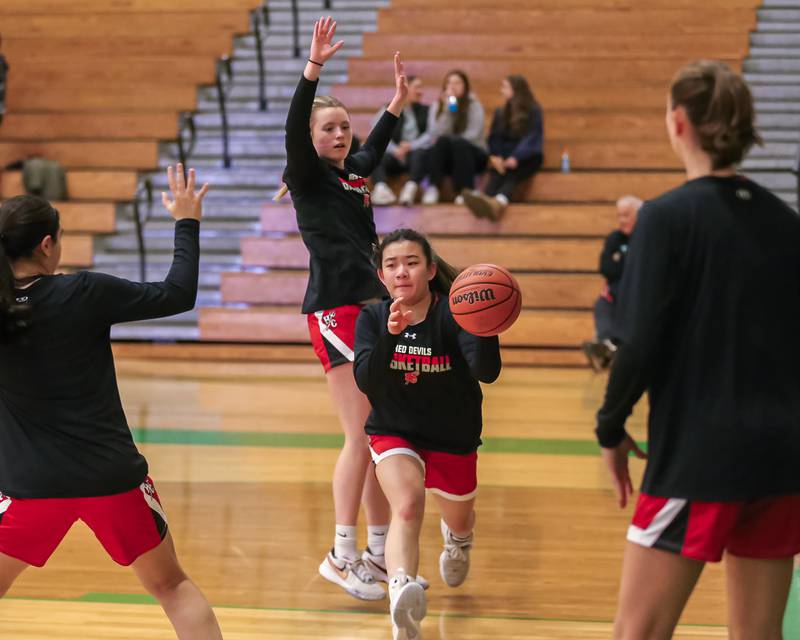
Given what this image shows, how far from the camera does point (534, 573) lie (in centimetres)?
425

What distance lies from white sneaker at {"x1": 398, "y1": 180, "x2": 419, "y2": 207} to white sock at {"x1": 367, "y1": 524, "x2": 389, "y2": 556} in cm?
643

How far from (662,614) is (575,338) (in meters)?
7.58

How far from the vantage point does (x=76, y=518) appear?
9.14 ft

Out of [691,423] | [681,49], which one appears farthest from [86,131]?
[691,423]

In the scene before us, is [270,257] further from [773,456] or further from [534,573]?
[773,456]

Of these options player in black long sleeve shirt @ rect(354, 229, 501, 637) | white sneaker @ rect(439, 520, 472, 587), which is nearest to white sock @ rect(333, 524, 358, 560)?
white sneaker @ rect(439, 520, 472, 587)

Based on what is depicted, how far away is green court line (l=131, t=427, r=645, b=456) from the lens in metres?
6.37

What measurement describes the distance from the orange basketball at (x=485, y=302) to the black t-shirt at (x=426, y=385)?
139 millimetres

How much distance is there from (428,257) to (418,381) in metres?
0.41

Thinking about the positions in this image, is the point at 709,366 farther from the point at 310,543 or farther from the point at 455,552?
the point at 310,543

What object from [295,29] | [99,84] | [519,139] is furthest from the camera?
[295,29]

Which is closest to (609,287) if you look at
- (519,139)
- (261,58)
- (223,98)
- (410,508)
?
(519,139)

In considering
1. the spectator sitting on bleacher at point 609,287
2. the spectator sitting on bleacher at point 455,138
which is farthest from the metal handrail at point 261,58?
the spectator sitting on bleacher at point 609,287

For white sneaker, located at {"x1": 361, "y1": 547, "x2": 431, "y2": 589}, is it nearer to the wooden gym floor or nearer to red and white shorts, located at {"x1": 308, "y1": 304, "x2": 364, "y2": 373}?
the wooden gym floor
